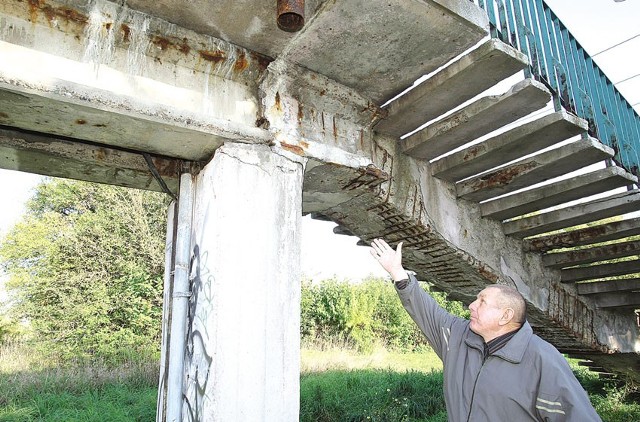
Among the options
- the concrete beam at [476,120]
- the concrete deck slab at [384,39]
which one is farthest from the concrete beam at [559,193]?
the concrete deck slab at [384,39]

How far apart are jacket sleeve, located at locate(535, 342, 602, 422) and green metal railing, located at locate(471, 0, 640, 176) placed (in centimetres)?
230

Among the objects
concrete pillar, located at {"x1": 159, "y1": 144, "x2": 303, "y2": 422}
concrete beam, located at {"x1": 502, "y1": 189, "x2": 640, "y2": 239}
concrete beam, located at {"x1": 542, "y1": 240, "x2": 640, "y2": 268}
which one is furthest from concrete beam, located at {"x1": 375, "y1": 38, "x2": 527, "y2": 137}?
concrete beam, located at {"x1": 542, "y1": 240, "x2": 640, "y2": 268}

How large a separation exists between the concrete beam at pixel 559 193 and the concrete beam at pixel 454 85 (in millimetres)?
1632

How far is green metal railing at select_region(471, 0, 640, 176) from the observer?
3.91 m

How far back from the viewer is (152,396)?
8844 mm

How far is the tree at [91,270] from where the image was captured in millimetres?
15320

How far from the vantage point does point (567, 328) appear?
20.4 feet

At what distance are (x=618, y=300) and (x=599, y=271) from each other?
0.72 meters

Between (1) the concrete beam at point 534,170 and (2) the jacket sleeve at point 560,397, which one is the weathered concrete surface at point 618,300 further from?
(2) the jacket sleeve at point 560,397

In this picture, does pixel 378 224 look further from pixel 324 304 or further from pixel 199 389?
pixel 324 304

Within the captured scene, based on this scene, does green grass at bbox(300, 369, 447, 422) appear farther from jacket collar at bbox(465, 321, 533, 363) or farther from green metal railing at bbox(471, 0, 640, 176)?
jacket collar at bbox(465, 321, 533, 363)

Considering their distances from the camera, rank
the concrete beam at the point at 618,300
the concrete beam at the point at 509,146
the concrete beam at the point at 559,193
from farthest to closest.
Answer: the concrete beam at the point at 618,300 → the concrete beam at the point at 559,193 → the concrete beam at the point at 509,146

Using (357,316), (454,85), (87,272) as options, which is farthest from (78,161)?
(357,316)

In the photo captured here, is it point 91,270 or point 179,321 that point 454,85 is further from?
point 91,270
